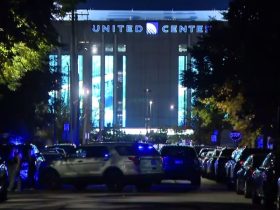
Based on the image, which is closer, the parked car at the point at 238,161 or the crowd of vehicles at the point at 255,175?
the crowd of vehicles at the point at 255,175

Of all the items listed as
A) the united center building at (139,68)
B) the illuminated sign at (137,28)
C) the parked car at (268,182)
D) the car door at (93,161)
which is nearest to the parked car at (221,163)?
the car door at (93,161)

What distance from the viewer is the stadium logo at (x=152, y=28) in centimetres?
13350

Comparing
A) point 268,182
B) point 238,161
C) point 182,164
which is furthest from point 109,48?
point 268,182

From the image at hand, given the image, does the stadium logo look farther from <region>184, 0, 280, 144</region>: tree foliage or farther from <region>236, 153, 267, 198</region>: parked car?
<region>236, 153, 267, 198</region>: parked car

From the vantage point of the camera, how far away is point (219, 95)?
42125 millimetres

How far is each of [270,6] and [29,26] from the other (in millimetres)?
16878

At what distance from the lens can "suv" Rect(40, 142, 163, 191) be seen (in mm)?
29812

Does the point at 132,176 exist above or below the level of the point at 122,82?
below

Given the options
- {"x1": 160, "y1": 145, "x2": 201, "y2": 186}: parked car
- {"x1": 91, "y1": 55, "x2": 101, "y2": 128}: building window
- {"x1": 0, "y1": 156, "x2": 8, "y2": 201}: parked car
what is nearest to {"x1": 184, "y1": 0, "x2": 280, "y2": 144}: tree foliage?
{"x1": 160, "y1": 145, "x2": 201, "y2": 186}: parked car

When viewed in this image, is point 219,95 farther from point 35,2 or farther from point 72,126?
point 35,2

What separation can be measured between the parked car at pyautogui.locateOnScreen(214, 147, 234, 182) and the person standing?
10732 millimetres

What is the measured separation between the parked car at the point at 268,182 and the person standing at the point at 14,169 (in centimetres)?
1047

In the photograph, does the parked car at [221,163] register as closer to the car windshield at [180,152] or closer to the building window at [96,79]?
the car windshield at [180,152]

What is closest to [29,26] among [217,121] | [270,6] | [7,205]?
[7,205]
